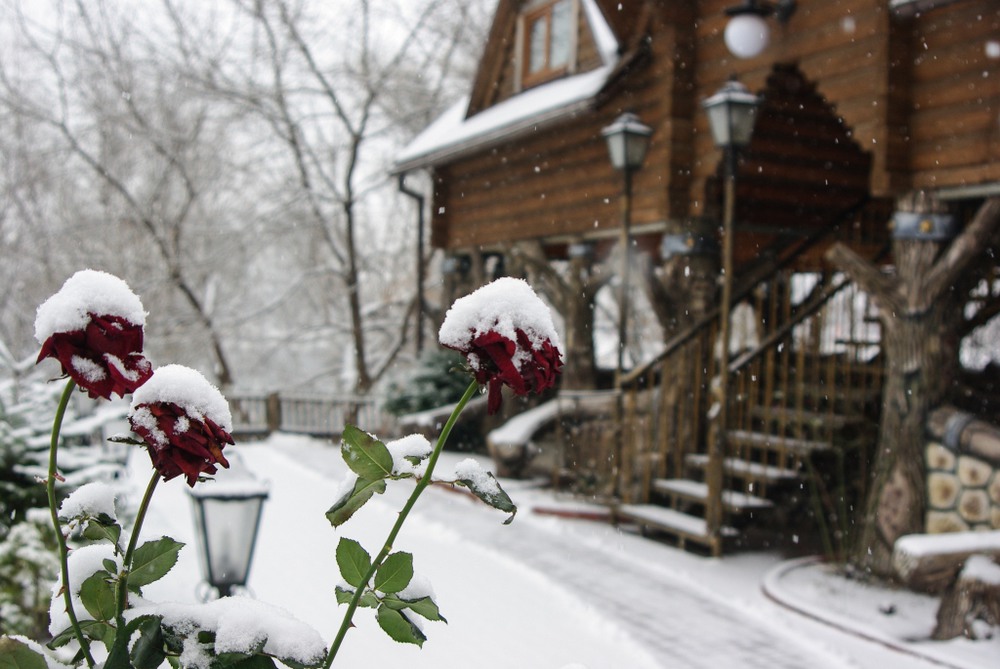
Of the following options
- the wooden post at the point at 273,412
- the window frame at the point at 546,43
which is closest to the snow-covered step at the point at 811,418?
the window frame at the point at 546,43

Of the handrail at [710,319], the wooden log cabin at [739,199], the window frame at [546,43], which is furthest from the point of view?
the window frame at [546,43]

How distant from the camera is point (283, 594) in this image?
4.82 m

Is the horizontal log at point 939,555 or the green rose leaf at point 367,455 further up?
the green rose leaf at point 367,455

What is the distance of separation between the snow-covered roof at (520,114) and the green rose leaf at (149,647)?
7.76 m

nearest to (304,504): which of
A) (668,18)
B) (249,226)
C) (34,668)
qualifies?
(668,18)

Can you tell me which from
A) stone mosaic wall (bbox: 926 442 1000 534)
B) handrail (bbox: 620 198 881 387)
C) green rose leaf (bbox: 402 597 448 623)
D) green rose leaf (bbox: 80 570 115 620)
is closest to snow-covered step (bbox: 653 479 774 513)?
handrail (bbox: 620 198 881 387)

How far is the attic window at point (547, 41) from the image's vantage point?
10.3 meters

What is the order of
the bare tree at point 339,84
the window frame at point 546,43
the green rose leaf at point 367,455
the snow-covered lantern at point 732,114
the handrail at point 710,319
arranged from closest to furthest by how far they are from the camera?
1. the green rose leaf at point 367,455
2. the snow-covered lantern at point 732,114
3. the handrail at point 710,319
4. the window frame at point 546,43
5. the bare tree at point 339,84

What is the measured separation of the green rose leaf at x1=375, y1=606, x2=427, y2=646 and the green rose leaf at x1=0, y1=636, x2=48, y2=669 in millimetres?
418

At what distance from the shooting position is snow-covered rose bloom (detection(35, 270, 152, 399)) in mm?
1007

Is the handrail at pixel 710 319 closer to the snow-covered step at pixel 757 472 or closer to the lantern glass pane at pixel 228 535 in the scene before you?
the snow-covered step at pixel 757 472

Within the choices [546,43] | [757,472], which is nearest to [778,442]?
[757,472]

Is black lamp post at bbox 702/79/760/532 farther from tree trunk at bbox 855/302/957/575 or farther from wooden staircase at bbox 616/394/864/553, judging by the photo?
tree trunk at bbox 855/302/957/575

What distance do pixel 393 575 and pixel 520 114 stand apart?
889cm
